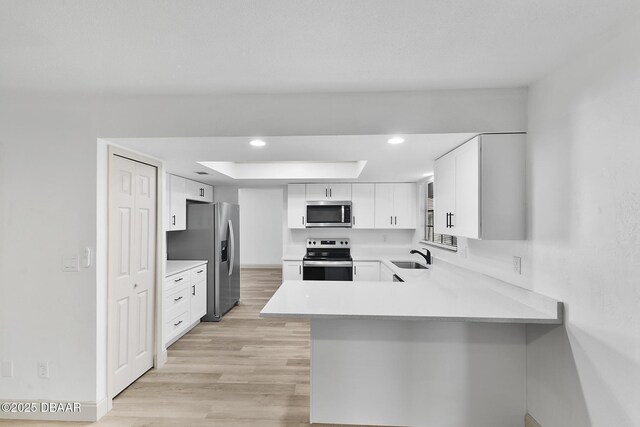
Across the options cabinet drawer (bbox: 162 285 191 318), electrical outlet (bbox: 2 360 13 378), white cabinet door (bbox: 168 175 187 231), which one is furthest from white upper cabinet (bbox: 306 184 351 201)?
electrical outlet (bbox: 2 360 13 378)

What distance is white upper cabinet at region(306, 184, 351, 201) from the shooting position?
490 cm

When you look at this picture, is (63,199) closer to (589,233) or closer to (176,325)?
(176,325)

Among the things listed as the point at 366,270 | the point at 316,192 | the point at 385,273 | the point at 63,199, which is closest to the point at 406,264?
the point at 385,273

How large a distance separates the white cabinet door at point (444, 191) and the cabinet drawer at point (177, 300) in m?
2.80

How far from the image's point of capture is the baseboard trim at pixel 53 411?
2285mm

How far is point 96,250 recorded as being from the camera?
90.6 inches

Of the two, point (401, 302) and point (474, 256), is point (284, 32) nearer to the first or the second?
point (401, 302)

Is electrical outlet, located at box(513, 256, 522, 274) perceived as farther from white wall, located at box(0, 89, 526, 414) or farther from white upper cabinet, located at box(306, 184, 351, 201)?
white upper cabinet, located at box(306, 184, 351, 201)

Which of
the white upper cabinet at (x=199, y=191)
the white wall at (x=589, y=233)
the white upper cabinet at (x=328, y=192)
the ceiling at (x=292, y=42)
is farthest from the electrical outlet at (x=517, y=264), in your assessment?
the white upper cabinet at (x=199, y=191)

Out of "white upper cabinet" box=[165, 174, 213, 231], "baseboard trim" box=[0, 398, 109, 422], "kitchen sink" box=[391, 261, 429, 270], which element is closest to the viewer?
"baseboard trim" box=[0, 398, 109, 422]

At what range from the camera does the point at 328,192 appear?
4902mm

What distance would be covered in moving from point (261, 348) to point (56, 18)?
318 cm

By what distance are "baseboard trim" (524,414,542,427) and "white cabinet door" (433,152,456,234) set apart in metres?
1.36

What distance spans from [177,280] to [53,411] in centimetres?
156
